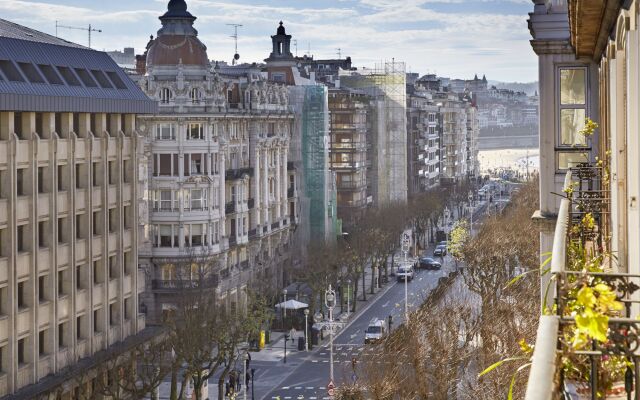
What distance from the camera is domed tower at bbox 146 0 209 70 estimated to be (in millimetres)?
97312

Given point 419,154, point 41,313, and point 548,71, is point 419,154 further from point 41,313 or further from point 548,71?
point 548,71

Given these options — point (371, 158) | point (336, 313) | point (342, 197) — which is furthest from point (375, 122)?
point (336, 313)

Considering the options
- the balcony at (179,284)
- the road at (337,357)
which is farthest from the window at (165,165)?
the road at (337,357)

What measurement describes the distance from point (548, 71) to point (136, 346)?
1574 inches

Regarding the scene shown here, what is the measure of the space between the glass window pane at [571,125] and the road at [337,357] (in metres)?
26.6

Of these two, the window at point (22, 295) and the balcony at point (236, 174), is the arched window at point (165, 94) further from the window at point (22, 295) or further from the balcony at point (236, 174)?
the window at point (22, 295)

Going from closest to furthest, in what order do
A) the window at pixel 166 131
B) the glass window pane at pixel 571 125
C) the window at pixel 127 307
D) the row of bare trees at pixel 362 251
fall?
the glass window pane at pixel 571 125 < the window at pixel 127 307 < the window at pixel 166 131 < the row of bare trees at pixel 362 251

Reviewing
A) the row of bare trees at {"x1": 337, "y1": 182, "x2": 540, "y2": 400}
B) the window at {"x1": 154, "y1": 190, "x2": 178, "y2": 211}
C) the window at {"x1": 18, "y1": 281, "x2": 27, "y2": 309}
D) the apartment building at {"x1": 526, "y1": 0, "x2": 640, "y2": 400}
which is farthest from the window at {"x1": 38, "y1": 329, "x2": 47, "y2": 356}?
the window at {"x1": 154, "y1": 190, "x2": 178, "y2": 211}

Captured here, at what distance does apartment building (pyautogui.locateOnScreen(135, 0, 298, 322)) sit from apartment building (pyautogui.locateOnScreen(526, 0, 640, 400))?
62.7 m

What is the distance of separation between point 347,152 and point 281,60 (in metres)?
14.0

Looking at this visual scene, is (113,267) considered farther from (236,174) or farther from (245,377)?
(236,174)

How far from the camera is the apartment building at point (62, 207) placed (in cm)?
5378

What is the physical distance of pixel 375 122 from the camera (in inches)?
6211

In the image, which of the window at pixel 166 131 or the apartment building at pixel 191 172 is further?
the window at pixel 166 131
